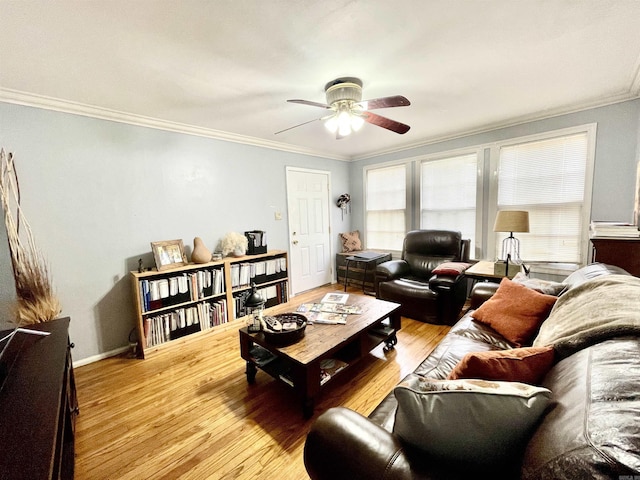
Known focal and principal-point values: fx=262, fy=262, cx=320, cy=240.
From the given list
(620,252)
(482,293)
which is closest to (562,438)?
(482,293)

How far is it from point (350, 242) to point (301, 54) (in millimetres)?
3423

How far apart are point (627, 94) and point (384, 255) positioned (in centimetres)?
305

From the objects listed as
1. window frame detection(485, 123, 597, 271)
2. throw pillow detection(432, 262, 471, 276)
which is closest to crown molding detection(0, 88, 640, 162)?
window frame detection(485, 123, 597, 271)

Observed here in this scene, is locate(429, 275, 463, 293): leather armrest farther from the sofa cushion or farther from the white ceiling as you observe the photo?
the sofa cushion

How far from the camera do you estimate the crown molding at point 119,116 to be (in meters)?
2.10

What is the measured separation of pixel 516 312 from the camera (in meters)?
1.77

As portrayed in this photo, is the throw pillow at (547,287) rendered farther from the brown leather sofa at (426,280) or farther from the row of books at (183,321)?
the row of books at (183,321)

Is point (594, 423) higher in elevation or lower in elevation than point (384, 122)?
lower

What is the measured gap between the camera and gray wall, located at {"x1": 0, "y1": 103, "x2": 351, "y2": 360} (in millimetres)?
2200

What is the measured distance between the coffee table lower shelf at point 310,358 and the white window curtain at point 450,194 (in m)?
2.15

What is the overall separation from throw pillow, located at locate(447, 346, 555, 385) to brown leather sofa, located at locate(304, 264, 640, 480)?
4 cm

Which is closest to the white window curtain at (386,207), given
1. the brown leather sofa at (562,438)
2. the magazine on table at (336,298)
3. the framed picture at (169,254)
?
the magazine on table at (336,298)

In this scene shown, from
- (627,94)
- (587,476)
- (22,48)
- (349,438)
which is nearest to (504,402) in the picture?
(587,476)

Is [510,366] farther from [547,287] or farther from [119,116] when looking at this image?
[119,116]
